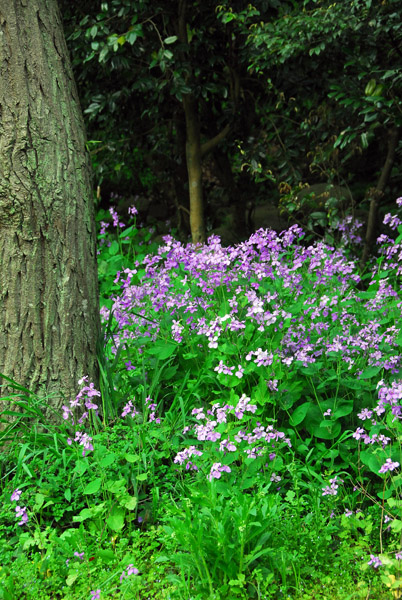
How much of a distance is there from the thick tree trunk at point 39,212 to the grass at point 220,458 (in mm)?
165

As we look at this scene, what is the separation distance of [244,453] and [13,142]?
1.73 metres

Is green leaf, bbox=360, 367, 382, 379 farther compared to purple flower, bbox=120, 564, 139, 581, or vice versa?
green leaf, bbox=360, 367, 382, 379

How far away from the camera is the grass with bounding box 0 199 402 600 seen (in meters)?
2.25

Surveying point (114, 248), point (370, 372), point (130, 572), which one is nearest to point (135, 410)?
point (130, 572)

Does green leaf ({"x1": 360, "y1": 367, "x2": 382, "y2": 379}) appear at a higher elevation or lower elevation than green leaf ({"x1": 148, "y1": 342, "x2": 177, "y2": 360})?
lower

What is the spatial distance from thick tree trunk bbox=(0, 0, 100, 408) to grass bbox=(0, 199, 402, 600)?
0.17m

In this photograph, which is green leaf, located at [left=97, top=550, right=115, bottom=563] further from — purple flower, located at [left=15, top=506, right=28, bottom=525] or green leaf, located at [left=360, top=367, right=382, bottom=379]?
green leaf, located at [left=360, top=367, right=382, bottom=379]

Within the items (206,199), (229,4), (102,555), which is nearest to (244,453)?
(102,555)

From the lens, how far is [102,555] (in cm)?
236

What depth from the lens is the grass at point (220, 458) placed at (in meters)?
2.25

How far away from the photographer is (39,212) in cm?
293

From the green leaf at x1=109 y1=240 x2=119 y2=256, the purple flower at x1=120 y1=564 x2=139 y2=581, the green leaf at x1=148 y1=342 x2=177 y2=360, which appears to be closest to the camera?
the purple flower at x1=120 y1=564 x2=139 y2=581

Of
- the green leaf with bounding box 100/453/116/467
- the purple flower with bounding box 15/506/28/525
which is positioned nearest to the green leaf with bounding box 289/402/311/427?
the green leaf with bounding box 100/453/116/467

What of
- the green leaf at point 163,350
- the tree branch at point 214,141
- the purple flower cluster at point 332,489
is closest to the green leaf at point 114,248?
the tree branch at point 214,141
